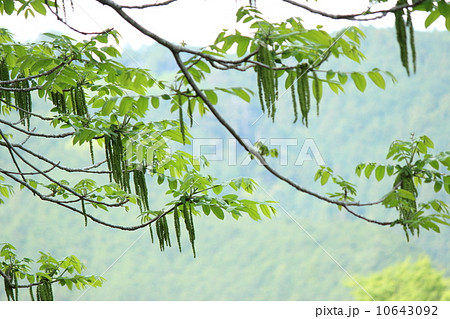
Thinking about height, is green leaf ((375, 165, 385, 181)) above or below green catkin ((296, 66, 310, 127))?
below

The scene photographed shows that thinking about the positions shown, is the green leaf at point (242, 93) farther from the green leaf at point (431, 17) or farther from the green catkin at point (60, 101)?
the green catkin at point (60, 101)

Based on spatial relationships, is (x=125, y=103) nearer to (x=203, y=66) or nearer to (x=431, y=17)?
(x=203, y=66)

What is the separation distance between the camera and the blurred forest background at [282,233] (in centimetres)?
2502

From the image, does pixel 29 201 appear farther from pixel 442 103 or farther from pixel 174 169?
pixel 174 169

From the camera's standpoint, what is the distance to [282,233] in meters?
26.4

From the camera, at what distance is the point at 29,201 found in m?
26.2

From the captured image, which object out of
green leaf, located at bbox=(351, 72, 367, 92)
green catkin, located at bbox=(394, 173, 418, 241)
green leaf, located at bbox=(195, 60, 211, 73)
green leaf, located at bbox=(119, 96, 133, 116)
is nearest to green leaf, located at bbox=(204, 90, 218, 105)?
green leaf, located at bbox=(195, 60, 211, 73)

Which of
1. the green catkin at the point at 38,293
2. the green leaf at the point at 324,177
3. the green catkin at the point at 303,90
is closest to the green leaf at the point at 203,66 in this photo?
the green catkin at the point at 303,90

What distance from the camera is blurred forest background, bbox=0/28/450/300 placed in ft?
82.1

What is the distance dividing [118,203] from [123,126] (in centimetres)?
38

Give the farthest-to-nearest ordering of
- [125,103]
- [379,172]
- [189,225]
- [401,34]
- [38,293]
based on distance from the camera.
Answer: [38,293], [379,172], [189,225], [125,103], [401,34]

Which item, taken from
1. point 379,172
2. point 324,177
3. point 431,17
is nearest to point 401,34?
point 431,17

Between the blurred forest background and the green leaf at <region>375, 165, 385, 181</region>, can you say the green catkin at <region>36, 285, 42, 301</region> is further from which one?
the blurred forest background
